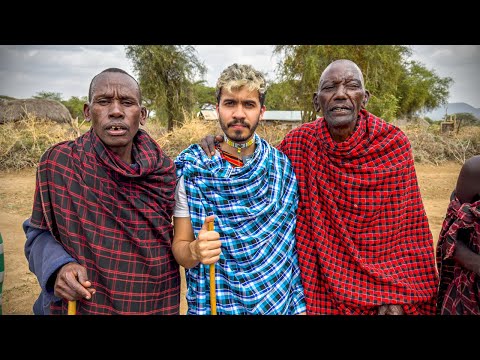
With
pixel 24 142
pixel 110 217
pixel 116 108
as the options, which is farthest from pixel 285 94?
pixel 110 217

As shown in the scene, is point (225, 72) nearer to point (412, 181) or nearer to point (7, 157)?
point (412, 181)

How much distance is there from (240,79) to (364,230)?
46.3 inches

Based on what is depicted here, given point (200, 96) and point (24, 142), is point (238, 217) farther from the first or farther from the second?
point (200, 96)

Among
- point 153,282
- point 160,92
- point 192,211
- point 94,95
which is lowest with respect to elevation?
point 153,282

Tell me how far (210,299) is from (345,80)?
154 centimetres

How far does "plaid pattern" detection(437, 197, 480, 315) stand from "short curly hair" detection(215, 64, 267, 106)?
1291 mm

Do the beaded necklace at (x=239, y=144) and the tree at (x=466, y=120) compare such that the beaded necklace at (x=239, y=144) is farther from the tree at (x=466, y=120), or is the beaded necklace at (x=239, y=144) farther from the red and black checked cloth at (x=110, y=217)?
the tree at (x=466, y=120)

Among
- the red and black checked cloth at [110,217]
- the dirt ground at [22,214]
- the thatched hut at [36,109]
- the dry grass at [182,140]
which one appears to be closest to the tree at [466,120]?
the dry grass at [182,140]

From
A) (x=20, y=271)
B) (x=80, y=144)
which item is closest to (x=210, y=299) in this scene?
(x=80, y=144)

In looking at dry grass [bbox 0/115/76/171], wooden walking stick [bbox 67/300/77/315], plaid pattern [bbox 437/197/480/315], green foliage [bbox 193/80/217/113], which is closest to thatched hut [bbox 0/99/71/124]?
dry grass [bbox 0/115/76/171]

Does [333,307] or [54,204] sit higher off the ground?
[54,204]

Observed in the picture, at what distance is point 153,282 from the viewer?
7.42ft

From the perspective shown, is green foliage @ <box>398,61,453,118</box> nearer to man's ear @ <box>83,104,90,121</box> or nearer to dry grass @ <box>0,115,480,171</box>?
dry grass @ <box>0,115,480,171</box>

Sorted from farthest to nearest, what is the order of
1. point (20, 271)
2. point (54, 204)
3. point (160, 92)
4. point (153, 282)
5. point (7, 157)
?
1. point (160, 92)
2. point (7, 157)
3. point (20, 271)
4. point (153, 282)
5. point (54, 204)
